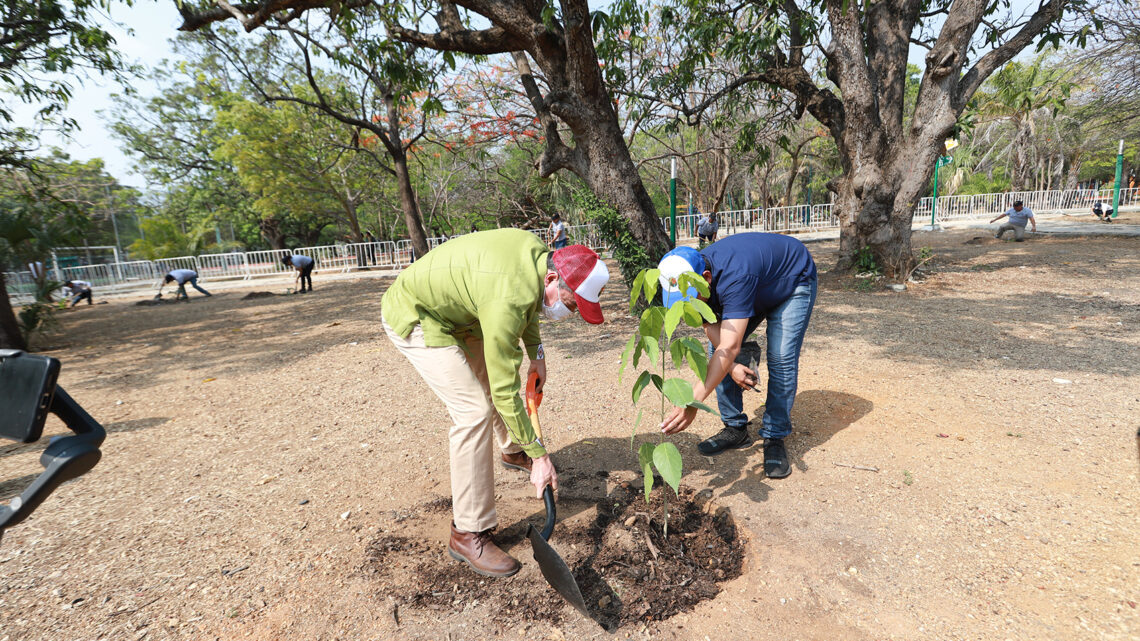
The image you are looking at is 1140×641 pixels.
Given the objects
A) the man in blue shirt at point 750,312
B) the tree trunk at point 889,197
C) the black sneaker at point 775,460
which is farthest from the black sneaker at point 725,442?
the tree trunk at point 889,197

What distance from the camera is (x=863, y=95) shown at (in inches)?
302

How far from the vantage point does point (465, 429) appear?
2246mm

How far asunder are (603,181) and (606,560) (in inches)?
222

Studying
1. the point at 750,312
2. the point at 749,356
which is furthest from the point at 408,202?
the point at 750,312

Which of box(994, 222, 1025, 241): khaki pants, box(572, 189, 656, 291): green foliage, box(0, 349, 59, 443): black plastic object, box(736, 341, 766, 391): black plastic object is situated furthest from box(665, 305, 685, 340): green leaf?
box(994, 222, 1025, 241): khaki pants

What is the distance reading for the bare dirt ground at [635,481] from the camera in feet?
6.77

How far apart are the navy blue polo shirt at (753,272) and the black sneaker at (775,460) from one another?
78 cm

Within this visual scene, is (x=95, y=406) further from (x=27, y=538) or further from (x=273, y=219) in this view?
(x=273, y=219)

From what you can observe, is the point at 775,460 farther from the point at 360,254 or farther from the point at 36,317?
the point at 360,254

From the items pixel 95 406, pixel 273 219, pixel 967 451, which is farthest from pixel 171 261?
pixel 967 451

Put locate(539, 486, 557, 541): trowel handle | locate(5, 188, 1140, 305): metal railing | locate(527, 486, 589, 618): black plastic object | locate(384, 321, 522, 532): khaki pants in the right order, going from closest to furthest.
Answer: locate(527, 486, 589, 618): black plastic object → locate(384, 321, 522, 532): khaki pants → locate(539, 486, 557, 541): trowel handle → locate(5, 188, 1140, 305): metal railing

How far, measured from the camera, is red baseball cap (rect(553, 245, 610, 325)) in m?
2.06

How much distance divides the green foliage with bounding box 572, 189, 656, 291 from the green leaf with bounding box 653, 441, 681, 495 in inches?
202

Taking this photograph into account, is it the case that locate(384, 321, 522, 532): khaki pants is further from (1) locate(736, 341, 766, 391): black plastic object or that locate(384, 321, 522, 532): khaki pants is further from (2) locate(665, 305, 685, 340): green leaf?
(1) locate(736, 341, 766, 391): black plastic object
